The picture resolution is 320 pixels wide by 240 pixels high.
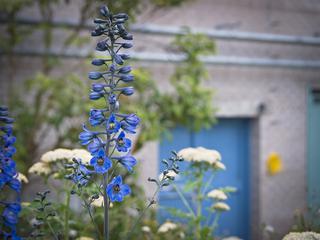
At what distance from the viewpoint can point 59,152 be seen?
8.14ft

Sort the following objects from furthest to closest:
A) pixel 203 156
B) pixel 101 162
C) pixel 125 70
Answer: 1. pixel 203 156
2. pixel 125 70
3. pixel 101 162

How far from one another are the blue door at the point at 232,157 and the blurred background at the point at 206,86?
0.01m

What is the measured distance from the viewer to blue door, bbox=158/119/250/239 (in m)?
6.33

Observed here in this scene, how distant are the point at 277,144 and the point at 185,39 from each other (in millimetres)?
2182

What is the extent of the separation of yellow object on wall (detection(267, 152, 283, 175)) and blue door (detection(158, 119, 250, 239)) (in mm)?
283

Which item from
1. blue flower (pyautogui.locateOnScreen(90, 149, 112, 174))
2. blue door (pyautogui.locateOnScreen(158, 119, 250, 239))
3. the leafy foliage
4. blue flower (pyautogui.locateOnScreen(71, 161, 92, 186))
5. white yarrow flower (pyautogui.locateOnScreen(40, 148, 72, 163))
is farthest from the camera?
blue door (pyautogui.locateOnScreen(158, 119, 250, 239))

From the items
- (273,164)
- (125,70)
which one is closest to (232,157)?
(273,164)

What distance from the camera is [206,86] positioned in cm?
615

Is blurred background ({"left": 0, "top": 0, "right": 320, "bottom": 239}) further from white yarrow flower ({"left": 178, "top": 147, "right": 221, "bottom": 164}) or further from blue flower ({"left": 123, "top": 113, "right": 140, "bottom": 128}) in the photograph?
blue flower ({"left": 123, "top": 113, "right": 140, "bottom": 128})

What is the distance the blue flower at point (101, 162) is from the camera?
66.8 inches

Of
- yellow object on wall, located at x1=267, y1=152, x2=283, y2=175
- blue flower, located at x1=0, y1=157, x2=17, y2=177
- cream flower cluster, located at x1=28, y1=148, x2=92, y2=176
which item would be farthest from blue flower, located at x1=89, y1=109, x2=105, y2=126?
yellow object on wall, located at x1=267, y1=152, x2=283, y2=175

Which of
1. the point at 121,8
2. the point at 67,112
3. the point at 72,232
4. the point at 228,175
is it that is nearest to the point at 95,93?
the point at 72,232

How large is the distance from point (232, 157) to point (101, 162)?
4954 mm

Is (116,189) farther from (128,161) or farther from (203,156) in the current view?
(203,156)
